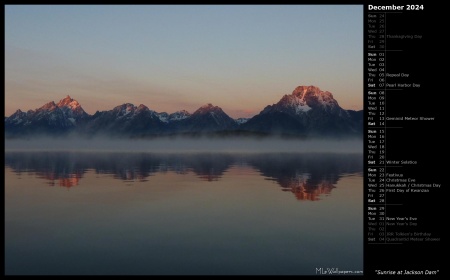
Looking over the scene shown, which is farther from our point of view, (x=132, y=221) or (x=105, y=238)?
(x=132, y=221)

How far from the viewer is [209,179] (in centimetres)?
5584
